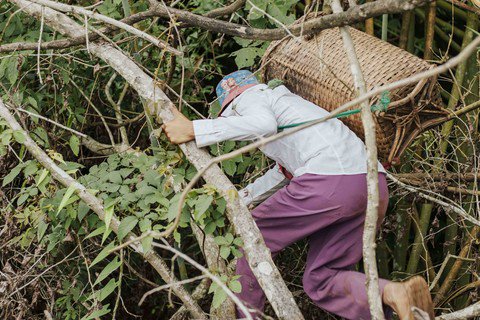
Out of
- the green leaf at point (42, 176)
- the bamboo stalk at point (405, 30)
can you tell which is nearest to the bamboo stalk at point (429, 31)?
the bamboo stalk at point (405, 30)

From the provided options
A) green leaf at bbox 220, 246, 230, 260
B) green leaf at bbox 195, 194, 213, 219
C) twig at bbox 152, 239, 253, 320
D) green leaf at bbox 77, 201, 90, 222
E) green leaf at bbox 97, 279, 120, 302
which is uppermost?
twig at bbox 152, 239, 253, 320

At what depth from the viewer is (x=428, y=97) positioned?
2.94 m

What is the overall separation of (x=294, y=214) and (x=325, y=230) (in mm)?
180

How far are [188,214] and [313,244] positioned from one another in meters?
0.59

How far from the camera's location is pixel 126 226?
2.93 metres

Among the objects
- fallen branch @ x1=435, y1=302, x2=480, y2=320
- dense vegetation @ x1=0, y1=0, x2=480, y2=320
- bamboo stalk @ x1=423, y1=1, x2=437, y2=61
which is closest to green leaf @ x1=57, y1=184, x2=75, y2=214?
dense vegetation @ x1=0, y1=0, x2=480, y2=320

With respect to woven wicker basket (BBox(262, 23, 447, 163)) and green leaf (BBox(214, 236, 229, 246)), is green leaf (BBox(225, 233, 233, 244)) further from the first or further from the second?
woven wicker basket (BBox(262, 23, 447, 163))

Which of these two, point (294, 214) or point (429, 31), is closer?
point (294, 214)

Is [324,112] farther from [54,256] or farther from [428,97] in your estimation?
[54,256]

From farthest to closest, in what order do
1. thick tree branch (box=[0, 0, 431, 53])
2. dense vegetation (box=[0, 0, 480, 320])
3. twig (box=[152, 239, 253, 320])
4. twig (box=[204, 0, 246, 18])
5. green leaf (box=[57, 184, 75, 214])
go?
twig (box=[204, 0, 246, 18])
dense vegetation (box=[0, 0, 480, 320])
green leaf (box=[57, 184, 75, 214])
thick tree branch (box=[0, 0, 431, 53])
twig (box=[152, 239, 253, 320])

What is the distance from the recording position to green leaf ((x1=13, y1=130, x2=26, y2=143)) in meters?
3.20

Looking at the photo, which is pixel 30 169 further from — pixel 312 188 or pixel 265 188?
pixel 312 188

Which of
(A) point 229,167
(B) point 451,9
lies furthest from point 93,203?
(B) point 451,9

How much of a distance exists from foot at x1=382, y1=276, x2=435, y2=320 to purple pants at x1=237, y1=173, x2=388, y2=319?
16 centimetres
